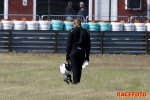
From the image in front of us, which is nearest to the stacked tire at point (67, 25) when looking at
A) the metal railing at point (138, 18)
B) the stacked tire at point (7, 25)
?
the stacked tire at point (7, 25)

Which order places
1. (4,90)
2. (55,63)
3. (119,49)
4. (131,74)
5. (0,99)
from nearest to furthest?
(0,99)
(4,90)
(131,74)
(55,63)
(119,49)

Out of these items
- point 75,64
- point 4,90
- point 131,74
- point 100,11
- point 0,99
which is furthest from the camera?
point 100,11

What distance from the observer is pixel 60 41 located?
87.0ft

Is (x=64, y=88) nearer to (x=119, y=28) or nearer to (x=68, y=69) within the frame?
(x=68, y=69)

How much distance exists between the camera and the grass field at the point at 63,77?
44.1 feet

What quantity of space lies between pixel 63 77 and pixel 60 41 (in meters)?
9.39

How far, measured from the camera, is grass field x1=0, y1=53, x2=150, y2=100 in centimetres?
1344

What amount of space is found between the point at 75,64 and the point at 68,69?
0.99 ft

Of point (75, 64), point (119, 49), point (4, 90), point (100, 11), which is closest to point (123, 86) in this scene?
point (75, 64)

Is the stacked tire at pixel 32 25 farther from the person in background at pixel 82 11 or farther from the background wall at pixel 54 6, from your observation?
the person in background at pixel 82 11

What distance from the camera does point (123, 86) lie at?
49.3 ft

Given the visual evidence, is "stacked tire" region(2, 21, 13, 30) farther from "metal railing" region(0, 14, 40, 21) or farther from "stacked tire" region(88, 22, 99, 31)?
"metal railing" region(0, 14, 40, 21)

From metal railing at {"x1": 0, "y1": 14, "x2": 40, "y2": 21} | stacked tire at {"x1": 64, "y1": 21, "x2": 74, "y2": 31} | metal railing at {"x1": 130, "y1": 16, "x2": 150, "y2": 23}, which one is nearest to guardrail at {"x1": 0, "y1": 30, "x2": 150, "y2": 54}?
stacked tire at {"x1": 64, "y1": 21, "x2": 74, "y2": 31}

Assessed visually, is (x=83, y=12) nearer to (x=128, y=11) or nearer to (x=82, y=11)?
(x=82, y=11)
